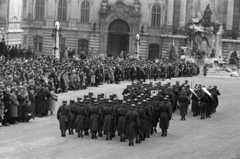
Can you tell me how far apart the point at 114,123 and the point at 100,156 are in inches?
137

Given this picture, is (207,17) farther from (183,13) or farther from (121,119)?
(121,119)

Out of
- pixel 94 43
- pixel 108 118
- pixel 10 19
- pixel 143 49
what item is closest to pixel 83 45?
pixel 94 43

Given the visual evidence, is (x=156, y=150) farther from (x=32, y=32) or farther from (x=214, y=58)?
(x=32, y=32)

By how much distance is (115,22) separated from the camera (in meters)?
78.8

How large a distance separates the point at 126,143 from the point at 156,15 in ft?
170

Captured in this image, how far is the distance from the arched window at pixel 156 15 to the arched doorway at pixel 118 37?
302 cm

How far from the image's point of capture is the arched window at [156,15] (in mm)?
78875

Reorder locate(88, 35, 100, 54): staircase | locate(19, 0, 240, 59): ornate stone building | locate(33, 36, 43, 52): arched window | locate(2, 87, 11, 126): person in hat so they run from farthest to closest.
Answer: locate(33, 36, 43, 52): arched window → locate(88, 35, 100, 54): staircase → locate(19, 0, 240, 59): ornate stone building → locate(2, 87, 11, 126): person in hat

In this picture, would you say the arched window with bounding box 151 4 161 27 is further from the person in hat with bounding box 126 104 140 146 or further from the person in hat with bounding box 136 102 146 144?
the person in hat with bounding box 126 104 140 146

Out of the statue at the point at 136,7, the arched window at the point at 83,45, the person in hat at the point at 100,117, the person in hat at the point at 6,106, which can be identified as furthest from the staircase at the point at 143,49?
the person in hat at the point at 100,117

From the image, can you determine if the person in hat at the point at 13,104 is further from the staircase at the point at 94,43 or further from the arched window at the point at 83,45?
the arched window at the point at 83,45

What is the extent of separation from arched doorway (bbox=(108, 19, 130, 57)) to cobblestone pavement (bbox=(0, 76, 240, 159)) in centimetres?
4318

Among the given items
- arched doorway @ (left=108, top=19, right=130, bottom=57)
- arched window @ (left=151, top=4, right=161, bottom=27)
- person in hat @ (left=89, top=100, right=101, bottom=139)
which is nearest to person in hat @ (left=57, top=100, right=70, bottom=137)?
person in hat @ (left=89, top=100, right=101, bottom=139)

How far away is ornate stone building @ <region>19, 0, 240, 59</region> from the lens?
254ft
